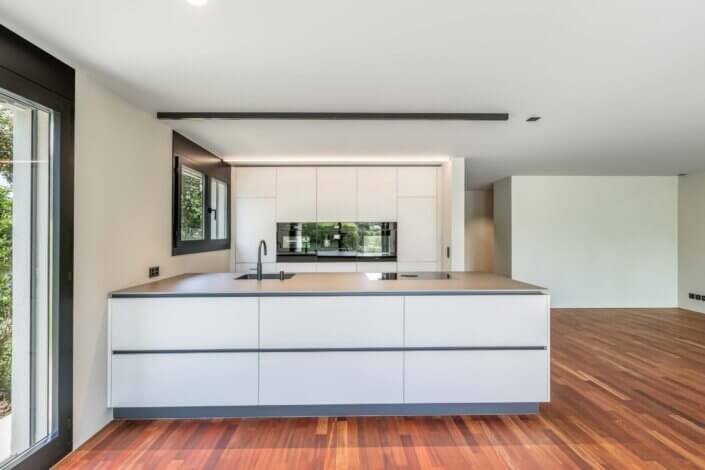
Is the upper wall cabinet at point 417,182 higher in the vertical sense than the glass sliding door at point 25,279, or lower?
higher

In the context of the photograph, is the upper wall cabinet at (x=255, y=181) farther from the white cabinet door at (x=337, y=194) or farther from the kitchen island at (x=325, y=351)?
the kitchen island at (x=325, y=351)

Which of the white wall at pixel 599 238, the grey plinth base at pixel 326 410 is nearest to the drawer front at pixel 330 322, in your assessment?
the grey plinth base at pixel 326 410

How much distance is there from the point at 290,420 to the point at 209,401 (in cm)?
57

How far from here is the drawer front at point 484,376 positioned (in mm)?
2523

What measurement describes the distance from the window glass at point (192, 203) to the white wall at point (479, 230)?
6.37m

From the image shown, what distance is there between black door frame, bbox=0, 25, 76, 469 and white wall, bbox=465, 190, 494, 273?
7830 millimetres

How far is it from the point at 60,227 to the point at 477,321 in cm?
266

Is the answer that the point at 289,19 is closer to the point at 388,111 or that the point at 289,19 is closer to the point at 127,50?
the point at 127,50

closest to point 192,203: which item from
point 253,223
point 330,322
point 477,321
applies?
point 253,223

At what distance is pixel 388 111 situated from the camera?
2.85 meters

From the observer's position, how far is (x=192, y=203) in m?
3.77

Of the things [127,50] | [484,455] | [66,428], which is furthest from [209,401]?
[127,50]

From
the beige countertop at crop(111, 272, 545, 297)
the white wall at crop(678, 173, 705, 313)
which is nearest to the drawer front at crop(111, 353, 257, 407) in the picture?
the beige countertop at crop(111, 272, 545, 297)

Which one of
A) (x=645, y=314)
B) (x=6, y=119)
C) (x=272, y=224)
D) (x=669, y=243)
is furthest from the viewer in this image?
(x=669, y=243)
